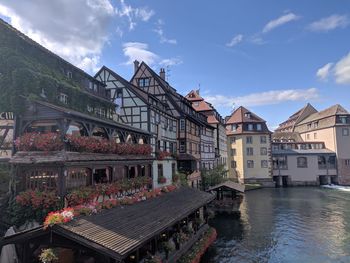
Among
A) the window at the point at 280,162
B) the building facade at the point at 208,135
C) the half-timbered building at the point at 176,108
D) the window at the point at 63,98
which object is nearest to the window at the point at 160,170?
the half-timbered building at the point at 176,108

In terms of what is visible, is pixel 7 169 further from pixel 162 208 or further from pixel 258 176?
pixel 258 176

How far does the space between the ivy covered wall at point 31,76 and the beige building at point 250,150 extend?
39762mm

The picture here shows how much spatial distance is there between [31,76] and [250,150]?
4925 centimetres

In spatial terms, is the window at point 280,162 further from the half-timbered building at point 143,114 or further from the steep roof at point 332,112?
the half-timbered building at point 143,114

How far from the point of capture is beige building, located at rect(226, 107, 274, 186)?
5744cm

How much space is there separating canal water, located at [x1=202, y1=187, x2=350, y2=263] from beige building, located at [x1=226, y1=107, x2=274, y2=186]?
18.1 meters

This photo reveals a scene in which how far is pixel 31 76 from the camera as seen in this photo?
15.6 metres

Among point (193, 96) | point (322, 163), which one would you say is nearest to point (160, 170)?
point (193, 96)

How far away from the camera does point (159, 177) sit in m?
25.8

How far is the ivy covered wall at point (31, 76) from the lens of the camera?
14.4 m

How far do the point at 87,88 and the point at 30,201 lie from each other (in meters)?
14.8

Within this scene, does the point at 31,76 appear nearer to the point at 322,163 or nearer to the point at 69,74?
the point at 69,74

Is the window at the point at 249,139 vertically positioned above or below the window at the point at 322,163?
→ above

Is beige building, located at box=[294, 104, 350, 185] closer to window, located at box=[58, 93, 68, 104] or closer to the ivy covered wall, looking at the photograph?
the ivy covered wall
